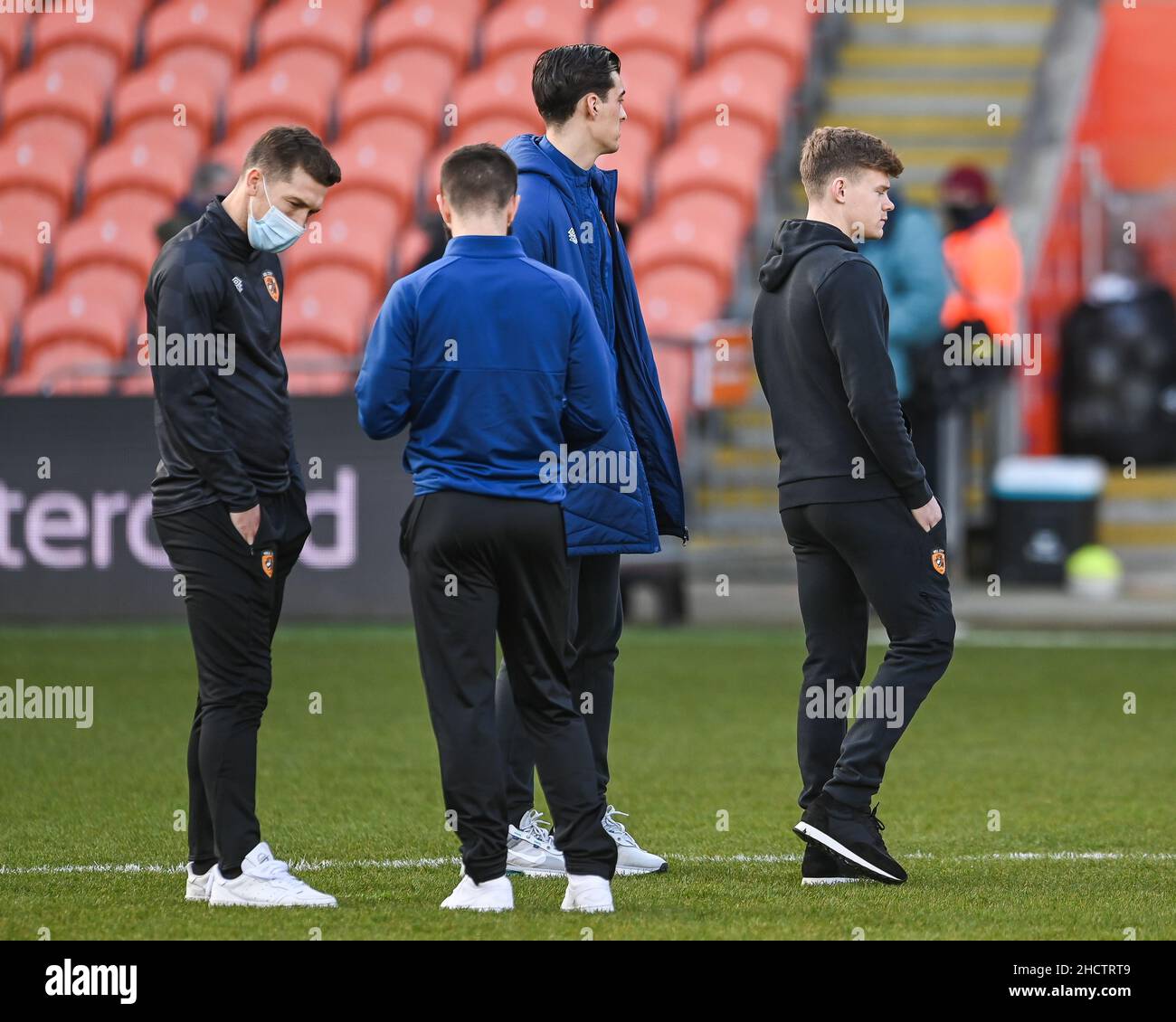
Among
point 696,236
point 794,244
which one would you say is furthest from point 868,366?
point 696,236

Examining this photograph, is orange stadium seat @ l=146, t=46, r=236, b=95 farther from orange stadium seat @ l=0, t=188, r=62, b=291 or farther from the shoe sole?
the shoe sole

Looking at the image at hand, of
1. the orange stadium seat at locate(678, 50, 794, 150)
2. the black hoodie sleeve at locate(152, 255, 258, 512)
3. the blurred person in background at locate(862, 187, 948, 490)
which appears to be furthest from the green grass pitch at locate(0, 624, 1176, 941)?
the orange stadium seat at locate(678, 50, 794, 150)

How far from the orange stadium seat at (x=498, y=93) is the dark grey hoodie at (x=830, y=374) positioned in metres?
11.0

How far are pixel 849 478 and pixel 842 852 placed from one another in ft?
3.15

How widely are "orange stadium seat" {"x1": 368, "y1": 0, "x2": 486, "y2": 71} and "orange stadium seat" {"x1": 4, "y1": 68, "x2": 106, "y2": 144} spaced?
8.16 ft

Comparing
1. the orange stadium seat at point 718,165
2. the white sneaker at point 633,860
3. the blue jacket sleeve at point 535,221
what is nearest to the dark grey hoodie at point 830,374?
the blue jacket sleeve at point 535,221

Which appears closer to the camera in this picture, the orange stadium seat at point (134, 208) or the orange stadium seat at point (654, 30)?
the orange stadium seat at point (134, 208)

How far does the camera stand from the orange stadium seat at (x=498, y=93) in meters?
16.4

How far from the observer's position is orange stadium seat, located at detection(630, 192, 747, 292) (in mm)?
14906

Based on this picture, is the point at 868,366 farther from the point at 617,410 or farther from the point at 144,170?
the point at 144,170

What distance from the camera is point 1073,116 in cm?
1605

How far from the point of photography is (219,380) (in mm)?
4902

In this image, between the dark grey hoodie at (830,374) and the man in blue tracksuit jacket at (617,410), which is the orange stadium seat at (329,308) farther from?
the dark grey hoodie at (830,374)
